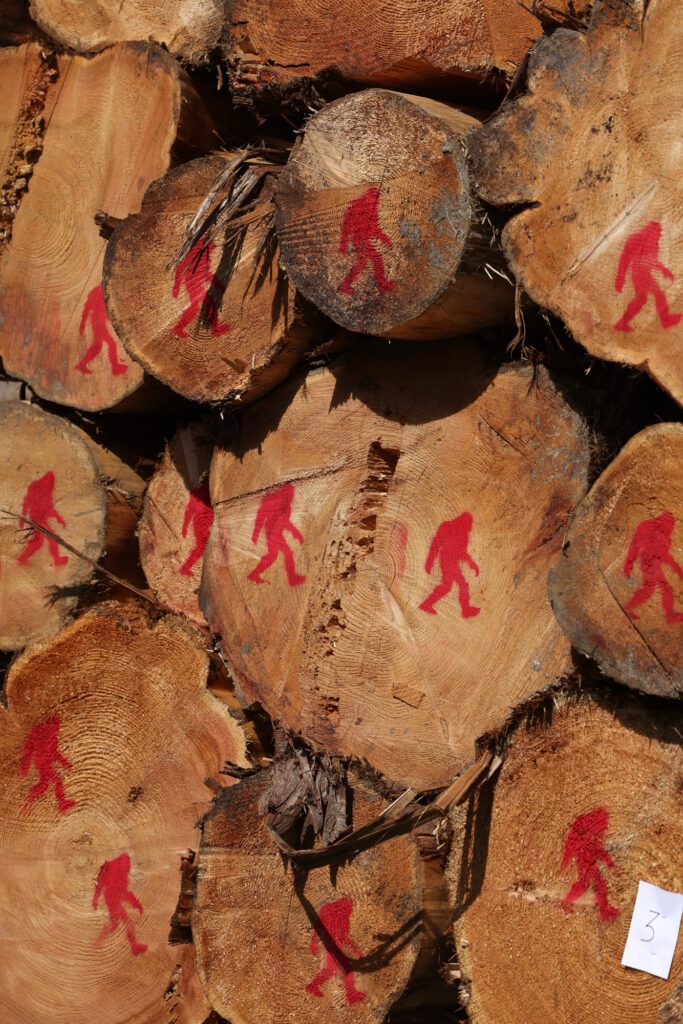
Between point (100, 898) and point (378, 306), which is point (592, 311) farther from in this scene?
point (100, 898)

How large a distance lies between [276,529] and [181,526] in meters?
0.45

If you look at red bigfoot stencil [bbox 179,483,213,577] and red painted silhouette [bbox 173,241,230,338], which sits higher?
red painted silhouette [bbox 173,241,230,338]

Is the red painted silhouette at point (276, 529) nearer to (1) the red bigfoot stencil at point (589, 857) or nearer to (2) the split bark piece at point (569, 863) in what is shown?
(2) the split bark piece at point (569, 863)

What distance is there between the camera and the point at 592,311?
2268 millimetres

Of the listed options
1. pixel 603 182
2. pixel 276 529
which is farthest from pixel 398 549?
pixel 603 182

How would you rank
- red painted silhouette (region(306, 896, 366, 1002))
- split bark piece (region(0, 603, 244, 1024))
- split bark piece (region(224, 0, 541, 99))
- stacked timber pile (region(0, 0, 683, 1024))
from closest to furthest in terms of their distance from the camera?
1. stacked timber pile (region(0, 0, 683, 1024))
2. red painted silhouette (region(306, 896, 366, 1002))
3. split bark piece (region(224, 0, 541, 99))
4. split bark piece (region(0, 603, 244, 1024))

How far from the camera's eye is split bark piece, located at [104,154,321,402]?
2.95 metres

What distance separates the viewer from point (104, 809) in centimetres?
318

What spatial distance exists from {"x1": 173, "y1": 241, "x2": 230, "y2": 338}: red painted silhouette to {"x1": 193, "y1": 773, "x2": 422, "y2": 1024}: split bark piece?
115 cm

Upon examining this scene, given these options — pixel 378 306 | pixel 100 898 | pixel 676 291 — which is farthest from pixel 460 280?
pixel 100 898

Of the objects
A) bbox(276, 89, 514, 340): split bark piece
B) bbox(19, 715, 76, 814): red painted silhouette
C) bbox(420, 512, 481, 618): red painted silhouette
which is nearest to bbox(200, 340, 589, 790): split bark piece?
bbox(420, 512, 481, 618): red painted silhouette

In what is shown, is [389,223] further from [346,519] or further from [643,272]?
[346,519]

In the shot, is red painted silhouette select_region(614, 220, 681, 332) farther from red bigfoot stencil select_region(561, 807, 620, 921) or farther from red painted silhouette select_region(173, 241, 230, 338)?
red painted silhouette select_region(173, 241, 230, 338)

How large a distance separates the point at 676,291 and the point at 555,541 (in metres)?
0.59
